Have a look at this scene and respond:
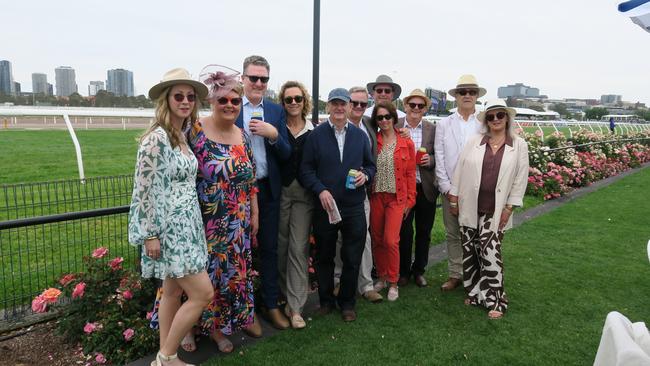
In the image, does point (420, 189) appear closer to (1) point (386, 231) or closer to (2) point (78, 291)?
(1) point (386, 231)

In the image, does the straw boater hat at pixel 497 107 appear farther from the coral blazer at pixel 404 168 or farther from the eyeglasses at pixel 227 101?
the eyeglasses at pixel 227 101

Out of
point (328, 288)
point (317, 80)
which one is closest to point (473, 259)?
point (328, 288)

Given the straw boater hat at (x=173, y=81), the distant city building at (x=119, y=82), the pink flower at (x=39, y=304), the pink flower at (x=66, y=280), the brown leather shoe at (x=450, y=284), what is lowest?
the brown leather shoe at (x=450, y=284)

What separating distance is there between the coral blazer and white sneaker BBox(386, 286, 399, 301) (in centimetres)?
91

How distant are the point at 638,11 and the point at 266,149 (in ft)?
9.62

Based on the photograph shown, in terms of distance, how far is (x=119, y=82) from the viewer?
78.8ft

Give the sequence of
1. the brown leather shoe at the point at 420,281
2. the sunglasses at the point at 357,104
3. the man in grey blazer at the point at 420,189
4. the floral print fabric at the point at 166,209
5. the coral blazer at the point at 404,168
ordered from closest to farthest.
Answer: the floral print fabric at the point at 166,209 < the sunglasses at the point at 357,104 < the coral blazer at the point at 404,168 < the man in grey blazer at the point at 420,189 < the brown leather shoe at the point at 420,281

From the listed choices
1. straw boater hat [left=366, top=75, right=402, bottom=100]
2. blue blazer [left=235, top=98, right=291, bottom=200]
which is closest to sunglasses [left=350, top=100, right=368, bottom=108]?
straw boater hat [left=366, top=75, right=402, bottom=100]

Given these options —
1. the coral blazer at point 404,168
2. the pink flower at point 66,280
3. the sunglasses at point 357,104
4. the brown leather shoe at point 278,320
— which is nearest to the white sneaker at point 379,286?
the coral blazer at point 404,168

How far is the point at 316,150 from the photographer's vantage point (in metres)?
3.89

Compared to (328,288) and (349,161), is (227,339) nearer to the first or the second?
(328,288)

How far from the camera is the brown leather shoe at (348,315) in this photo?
13.8ft

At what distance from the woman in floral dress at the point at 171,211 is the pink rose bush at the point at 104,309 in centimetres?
46

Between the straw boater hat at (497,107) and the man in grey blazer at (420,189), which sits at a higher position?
the straw boater hat at (497,107)
